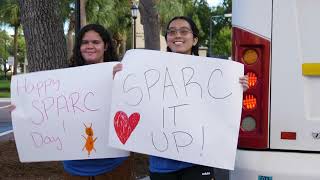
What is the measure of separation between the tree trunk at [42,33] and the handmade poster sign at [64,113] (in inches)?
135

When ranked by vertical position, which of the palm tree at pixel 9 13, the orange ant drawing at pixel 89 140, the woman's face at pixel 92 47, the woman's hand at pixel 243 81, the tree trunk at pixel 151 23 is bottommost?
the orange ant drawing at pixel 89 140

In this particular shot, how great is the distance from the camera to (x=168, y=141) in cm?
315

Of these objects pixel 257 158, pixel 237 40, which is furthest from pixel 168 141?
pixel 237 40

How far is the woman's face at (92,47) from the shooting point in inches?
138

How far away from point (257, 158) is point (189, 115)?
0.54 meters

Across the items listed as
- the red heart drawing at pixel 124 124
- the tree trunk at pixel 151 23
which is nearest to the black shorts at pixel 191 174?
the red heart drawing at pixel 124 124

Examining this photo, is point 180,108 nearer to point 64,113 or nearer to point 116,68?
point 116,68

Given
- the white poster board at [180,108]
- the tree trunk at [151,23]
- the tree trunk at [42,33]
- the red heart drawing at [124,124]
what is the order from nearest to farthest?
the white poster board at [180,108], the red heart drawing at [124,124], the tree trunk at [42,33], the tree trunk at [151,23]

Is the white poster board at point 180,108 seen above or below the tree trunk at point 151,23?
below

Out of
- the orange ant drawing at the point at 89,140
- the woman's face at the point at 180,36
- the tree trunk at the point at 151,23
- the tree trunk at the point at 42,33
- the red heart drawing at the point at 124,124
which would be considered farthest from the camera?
the tree trunk at the point at 151,23

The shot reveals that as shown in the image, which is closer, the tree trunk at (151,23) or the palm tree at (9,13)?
the tree trunk at (151,23)

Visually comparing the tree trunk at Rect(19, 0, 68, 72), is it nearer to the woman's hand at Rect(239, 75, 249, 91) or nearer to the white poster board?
the white poster board

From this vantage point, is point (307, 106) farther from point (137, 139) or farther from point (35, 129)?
point (35, 129)

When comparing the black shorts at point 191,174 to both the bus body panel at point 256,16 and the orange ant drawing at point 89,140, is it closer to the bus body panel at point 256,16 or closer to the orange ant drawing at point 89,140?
the orange ant drawing at point 89,140
